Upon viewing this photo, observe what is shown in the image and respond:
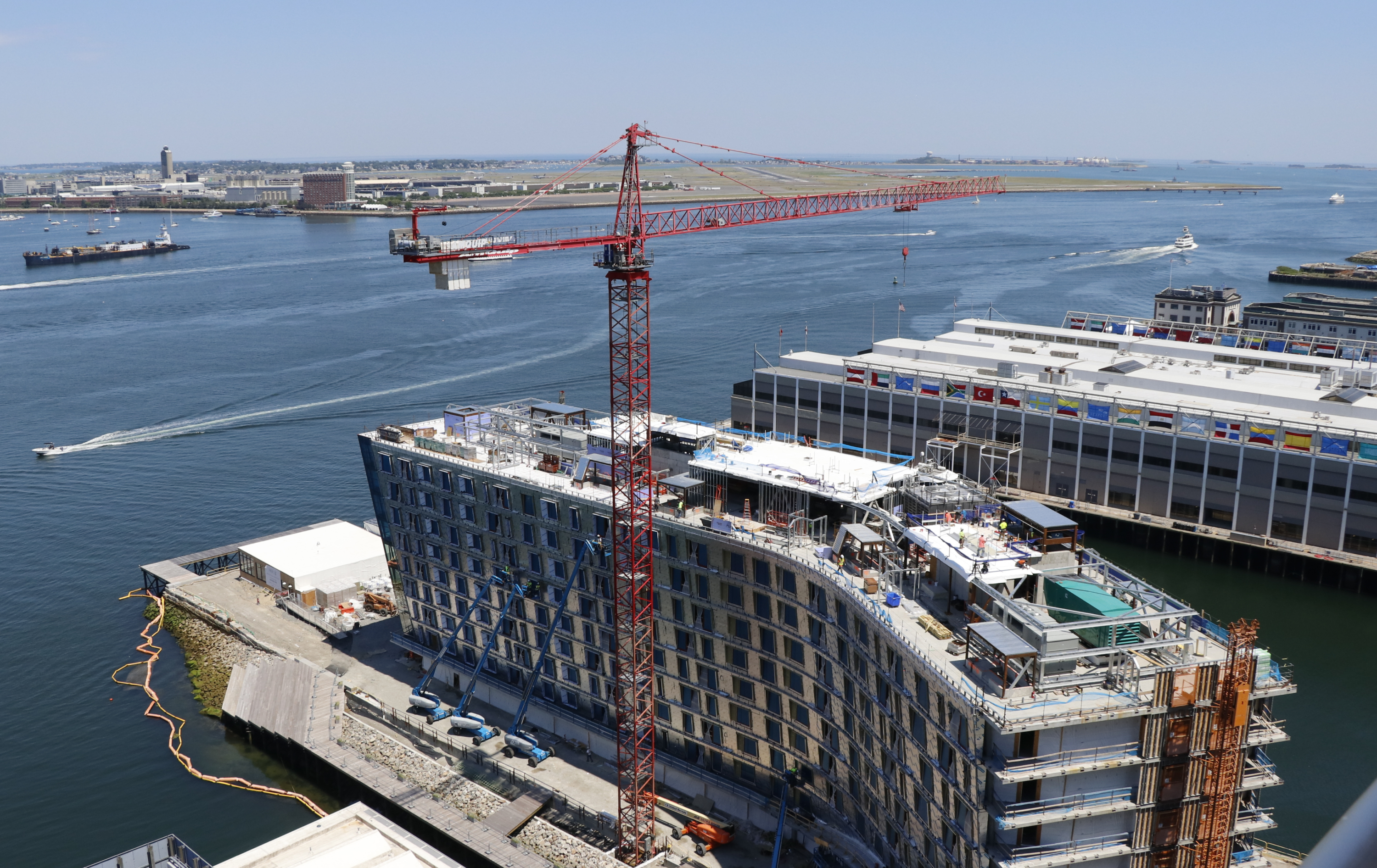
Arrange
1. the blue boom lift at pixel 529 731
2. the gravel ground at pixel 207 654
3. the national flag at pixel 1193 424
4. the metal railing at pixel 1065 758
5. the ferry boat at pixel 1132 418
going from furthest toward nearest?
the national flag at pixel 1193 424 < the ferry boat at pixel 1132 418 < the gravel ground at pixel 207 654 < the blue boom lift at pixel 529 731 < the metal railing at pixel 1065 758

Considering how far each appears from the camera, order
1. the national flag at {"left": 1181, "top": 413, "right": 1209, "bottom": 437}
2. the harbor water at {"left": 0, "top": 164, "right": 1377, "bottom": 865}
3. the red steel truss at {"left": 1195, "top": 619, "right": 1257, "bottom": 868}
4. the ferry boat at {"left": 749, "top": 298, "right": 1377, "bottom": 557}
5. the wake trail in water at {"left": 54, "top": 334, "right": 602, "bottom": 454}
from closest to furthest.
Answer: the red steel truss at {"left": 1195, "top": 619, "right": 1257, "bottom": 868} → the harbor water at {"left": 0, "top": 164, "right": 1377, "bottom": 865} → the ferry boat at {"left": 749, "top": 298, "right": 1377, "bottom": 557} → the national flag at {"left": 1181, "top": 413, "right": 1209, "bottom": 437} → the wake trail in water at {"left": 54, "top": 334, "right": 602, "bottom": 454}

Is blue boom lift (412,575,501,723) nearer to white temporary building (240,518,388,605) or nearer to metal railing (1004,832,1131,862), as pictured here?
white temporary building (240,518,388,605)

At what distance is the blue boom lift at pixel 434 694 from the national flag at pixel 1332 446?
5138cm

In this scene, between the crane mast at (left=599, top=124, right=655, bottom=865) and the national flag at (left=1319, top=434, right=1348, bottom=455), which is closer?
the crane mast at (left=599, top=124, right=655, bottom=865)

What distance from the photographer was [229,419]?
342 feet

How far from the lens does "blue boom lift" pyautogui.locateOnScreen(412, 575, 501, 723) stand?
51.2 meters

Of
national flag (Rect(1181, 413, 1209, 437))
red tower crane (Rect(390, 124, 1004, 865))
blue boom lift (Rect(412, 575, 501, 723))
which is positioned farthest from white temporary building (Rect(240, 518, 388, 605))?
national flag (Rect(1181, 413, 1209, 437))

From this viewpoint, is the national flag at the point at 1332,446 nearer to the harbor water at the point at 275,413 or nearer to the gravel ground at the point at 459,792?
the harbor water at the point at 275,413

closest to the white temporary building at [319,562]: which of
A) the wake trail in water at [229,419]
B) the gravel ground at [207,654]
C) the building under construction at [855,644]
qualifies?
the gravel ground at [207,654]

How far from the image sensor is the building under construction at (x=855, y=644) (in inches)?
1099

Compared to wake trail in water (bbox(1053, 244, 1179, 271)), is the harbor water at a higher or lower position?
lower

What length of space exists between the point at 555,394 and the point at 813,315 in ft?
164

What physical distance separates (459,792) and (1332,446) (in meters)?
55.1

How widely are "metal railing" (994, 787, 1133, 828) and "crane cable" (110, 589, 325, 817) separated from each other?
3198 cm
